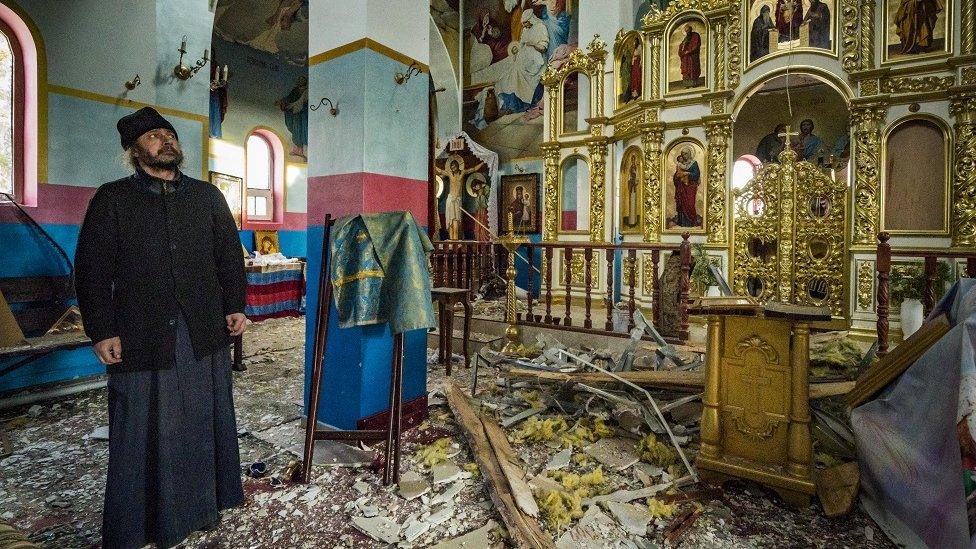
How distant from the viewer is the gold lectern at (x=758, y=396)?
8.86ft

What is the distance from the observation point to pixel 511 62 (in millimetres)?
12328

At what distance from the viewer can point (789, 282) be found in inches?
302

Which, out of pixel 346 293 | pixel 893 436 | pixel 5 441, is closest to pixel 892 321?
pixel 893 436

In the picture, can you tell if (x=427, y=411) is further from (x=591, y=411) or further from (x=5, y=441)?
(x=5, y=441)

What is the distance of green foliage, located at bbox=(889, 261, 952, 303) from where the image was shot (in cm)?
644

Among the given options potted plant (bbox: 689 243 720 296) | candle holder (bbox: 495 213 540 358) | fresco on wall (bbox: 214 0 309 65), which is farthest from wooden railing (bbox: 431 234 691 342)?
fresco on wall (bbox: 214 0 309 65)

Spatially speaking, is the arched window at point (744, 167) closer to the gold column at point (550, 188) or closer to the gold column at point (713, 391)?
the gold column at point (550, 188)

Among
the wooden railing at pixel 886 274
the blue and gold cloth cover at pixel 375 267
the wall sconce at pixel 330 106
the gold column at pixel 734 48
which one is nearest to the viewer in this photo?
the blue and gold cloth cover at pixel 375 267

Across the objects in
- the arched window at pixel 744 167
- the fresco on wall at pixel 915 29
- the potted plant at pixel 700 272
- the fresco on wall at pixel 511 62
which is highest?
the fresco on wall at pixel 511 62

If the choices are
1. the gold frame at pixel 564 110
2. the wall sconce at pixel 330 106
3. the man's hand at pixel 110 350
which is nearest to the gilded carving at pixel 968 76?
the gold frame at pixel 564 110

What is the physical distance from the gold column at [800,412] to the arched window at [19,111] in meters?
6.79

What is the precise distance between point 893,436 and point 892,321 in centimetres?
553

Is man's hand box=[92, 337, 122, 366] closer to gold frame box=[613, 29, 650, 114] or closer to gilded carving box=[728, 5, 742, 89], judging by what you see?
gold frame box=[613, 29, 650, 114]

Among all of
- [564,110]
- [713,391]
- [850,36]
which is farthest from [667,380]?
[564,110]
